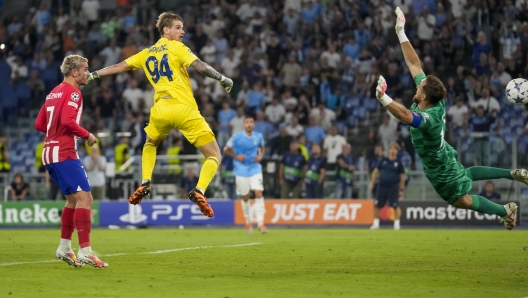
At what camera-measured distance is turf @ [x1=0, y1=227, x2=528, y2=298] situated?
9188 mm

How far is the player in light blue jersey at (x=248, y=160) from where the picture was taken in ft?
69.5

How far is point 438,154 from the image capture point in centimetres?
1141

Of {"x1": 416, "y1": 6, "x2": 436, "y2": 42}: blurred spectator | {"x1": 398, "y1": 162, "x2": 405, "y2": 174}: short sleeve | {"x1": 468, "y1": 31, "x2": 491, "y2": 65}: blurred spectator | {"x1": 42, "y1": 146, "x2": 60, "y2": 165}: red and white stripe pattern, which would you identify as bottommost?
{"x1": 42, "y1": 146, "x2": 60, "y2": 165}: red and white stripe pattern

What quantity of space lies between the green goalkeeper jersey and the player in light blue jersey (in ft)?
31.8

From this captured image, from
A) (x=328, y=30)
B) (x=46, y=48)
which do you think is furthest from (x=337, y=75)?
(x=46, y=48)

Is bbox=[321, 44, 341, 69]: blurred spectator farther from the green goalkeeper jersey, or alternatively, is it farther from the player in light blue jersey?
the green goalkeeper jersey

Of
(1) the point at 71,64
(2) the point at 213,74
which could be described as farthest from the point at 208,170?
(1) the point at 71,64

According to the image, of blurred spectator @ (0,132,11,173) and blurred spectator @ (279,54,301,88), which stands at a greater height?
blurred spectator @ (279,54,301,88)

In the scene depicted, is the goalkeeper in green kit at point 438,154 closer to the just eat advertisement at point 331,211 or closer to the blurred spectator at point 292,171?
the just eat advertisement at point 331,211

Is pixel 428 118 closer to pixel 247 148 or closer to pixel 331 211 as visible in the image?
pixel 247 148

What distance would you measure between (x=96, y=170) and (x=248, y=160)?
6.42 m

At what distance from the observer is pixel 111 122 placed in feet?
97.6

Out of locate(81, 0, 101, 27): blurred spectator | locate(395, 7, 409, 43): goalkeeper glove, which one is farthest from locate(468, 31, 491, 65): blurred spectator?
locate(395, 7, 409, 43): goalkeeper glove

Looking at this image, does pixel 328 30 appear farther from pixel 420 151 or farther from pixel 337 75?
pixel 420 151
